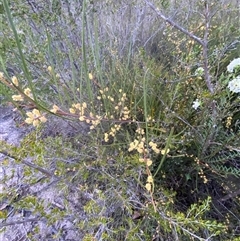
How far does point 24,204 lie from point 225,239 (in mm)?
661

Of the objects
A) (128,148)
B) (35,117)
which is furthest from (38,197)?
(35,117)

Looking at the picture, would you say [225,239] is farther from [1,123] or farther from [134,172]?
[1,123]

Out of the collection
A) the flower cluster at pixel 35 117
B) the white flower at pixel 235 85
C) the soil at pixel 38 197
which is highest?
the flower cluster at pixel 35 117

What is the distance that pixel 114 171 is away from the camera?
1014mm

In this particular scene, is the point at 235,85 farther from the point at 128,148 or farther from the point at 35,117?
the point at 35,117

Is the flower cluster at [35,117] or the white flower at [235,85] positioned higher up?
the flower cluster at [35,117]

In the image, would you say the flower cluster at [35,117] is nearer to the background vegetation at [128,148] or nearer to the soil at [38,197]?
the background vegetation at [128,148]

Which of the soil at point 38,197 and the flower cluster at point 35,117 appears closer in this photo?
the flower cluster at point 35,117

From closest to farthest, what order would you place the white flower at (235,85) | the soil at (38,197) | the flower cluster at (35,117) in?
the flower cluster at (35,117)
the white flower at (235,85)
the soil at (38,197)

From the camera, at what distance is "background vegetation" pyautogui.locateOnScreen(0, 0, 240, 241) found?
2.64 ft

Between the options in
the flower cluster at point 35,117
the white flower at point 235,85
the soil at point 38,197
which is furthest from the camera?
the soil at point 38,197

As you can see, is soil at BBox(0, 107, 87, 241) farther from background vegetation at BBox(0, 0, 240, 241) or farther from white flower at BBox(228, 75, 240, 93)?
white flower at BBox(228, 75, 240, 93)

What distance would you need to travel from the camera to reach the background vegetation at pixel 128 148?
0.80 m

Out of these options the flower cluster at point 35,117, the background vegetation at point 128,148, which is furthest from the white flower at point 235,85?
the flower cluster at point 35,117
